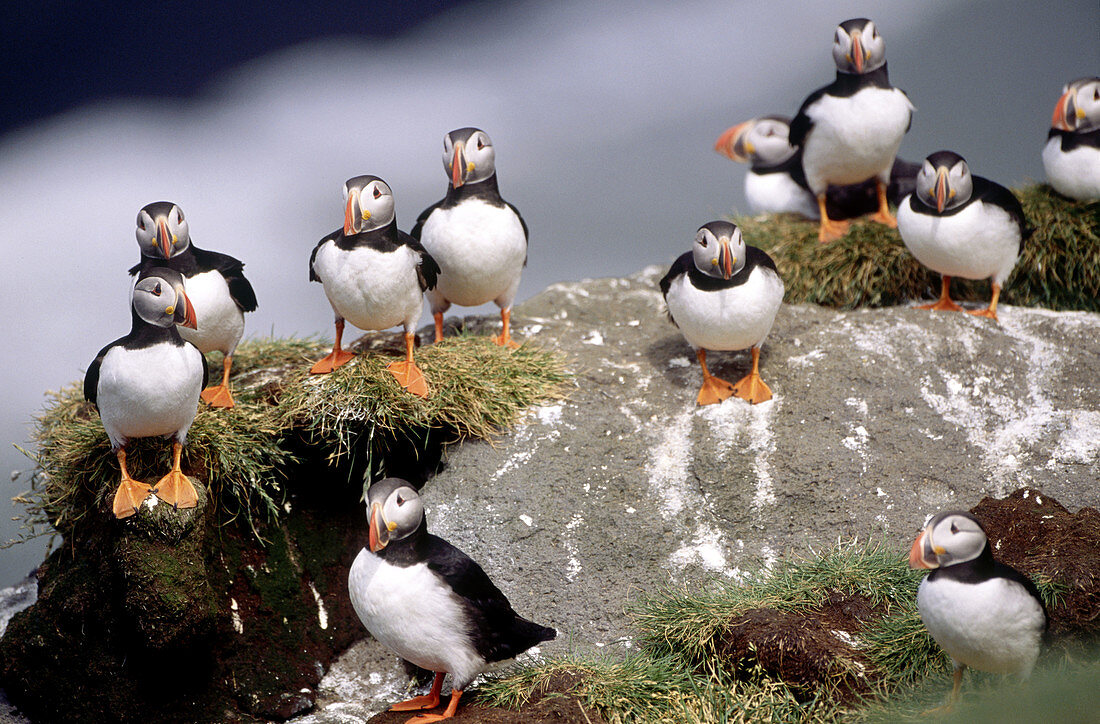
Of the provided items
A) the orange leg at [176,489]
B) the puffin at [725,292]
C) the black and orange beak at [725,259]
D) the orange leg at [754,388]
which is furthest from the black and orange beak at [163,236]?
the orange leg at [754,388]

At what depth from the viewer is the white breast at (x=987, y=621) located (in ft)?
9.28

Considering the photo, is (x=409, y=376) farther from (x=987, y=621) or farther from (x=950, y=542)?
(x=987, y=621)

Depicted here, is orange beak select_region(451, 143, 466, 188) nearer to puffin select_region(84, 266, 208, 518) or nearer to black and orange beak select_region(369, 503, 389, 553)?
puffin select_region(84, 266, 208, 518)

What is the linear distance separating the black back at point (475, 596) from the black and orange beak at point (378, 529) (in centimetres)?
8

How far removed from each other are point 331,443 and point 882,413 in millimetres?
2579

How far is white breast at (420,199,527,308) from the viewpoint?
480 cm

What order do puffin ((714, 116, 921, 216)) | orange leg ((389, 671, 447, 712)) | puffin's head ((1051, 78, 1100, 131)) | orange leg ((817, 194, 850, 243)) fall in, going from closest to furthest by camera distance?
1. orange leg ((389, 671, 447, 712))
2. puffin's head ((1051, 78, 1100, 131))
3. orange leg ((817, 194, 850, 243))
4. puffin ((714, 116, 921, 216))

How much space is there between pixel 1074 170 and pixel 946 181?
1385 mm

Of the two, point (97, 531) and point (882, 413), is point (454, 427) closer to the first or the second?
point (97, 531)

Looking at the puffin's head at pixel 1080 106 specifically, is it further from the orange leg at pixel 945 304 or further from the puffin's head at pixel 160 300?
the puffin's head at pixel 160 300

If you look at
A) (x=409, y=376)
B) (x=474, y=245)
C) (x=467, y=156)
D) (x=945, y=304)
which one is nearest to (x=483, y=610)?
(x=409, y=376)

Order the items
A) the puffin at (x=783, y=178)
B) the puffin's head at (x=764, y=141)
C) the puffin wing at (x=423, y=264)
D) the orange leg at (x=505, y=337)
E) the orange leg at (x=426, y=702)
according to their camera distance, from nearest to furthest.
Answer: the orange leg at (x=426, y=702) < the puffin wing at (x=423, y=264) < the orange leg at (x=505, y=337) < the puffin at (x=783, y=178) < the puffin's head at (x=764, y=141)

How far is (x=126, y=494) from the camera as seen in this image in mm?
3820

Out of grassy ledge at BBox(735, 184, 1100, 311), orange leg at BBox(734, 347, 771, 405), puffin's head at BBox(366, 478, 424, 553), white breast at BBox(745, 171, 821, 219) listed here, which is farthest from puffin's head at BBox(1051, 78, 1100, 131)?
puffin's head at BBox(366, 478, 424, 553)
